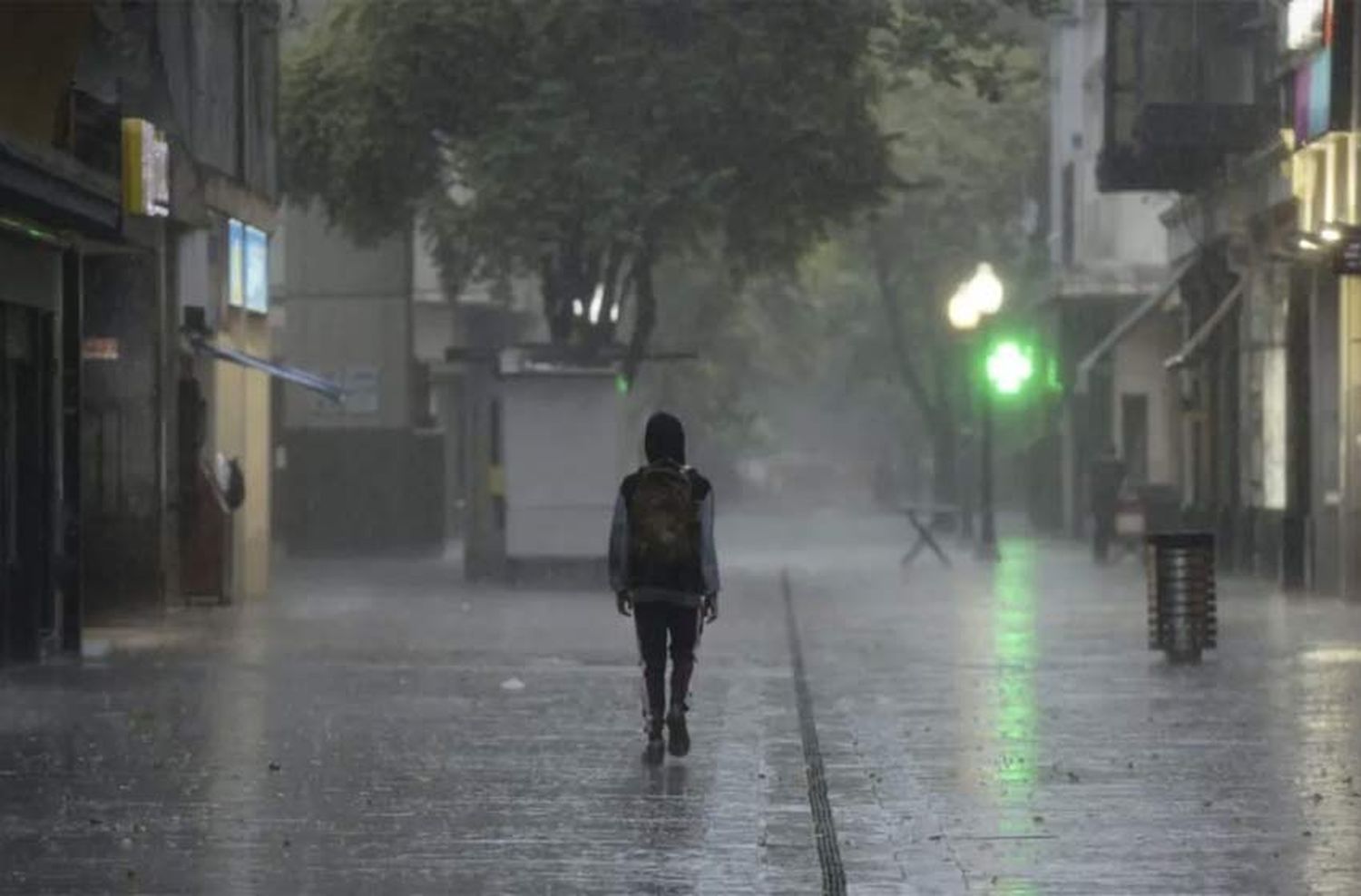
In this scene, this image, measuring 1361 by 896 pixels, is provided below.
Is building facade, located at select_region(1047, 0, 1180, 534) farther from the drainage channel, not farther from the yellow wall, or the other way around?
the drainage channel

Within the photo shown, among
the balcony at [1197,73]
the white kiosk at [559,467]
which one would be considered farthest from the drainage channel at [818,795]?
the balcony at [1197,73]

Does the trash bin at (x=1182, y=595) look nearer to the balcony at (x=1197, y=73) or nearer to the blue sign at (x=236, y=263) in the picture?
the blue sign at (x=236, y=263)

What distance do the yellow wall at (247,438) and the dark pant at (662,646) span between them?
18157mm

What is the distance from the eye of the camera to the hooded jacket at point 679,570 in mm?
18422

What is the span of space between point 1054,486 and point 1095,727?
47.6 m

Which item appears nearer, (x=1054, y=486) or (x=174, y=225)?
(x=174, y=225)

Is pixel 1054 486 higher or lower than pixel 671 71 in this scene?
lower

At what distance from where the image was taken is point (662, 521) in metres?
18.5

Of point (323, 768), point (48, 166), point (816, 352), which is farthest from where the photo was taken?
point (816, 352)

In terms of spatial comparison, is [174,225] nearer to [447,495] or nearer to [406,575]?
[406,575]

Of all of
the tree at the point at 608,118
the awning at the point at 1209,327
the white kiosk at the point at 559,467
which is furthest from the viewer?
the awning at the point at 1209,327

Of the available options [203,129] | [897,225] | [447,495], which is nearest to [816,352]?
[897,225]

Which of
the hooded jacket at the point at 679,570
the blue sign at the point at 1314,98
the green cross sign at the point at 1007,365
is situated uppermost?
the blue sign at the point at 1314,98

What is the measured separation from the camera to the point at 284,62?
1777 inches
